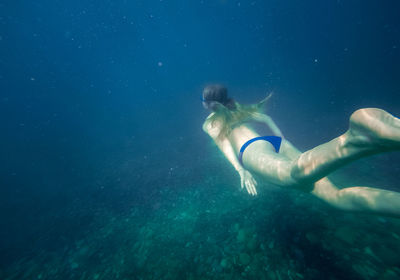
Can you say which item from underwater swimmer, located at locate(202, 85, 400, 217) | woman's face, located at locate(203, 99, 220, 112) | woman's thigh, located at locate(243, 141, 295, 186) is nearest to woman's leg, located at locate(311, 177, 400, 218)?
underwater swimmer, located at locate(202, 85, 400, 217)

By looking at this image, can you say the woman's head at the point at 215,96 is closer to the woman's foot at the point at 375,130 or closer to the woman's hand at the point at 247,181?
the woman's hand at the point at 247,181

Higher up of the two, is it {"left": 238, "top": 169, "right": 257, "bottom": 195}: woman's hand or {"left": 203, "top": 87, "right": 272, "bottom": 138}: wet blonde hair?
{"left": 203, "top": 87, "right": 272, "bottom": 138}: wet blonde hair

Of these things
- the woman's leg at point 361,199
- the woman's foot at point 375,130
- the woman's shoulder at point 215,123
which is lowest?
the woman's leg at point 361,199

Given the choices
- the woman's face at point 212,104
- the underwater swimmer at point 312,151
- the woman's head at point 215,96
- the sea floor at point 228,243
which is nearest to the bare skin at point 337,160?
the underwater swimmer at point 312,151

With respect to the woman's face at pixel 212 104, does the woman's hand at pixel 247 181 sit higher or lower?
lower

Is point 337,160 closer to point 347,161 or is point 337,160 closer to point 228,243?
point 347,161

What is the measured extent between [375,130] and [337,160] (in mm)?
422

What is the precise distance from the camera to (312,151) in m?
2.04

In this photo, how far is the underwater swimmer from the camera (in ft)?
5.07

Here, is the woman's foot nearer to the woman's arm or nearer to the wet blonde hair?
the woman's arm

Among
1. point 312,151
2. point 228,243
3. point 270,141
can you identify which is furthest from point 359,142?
point 228,243

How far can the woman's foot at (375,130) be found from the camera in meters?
1.46

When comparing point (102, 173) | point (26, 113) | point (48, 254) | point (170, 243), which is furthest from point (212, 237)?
point (26, 113)

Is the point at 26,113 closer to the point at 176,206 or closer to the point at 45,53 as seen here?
the point at 45,53
